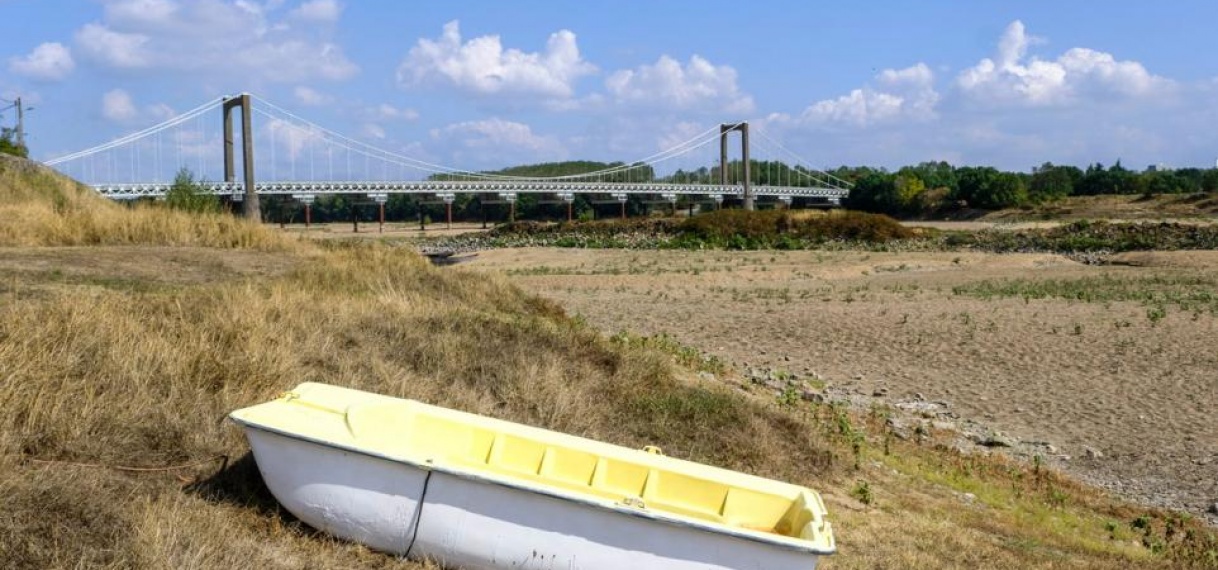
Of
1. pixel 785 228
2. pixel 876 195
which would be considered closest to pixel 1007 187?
pixel 876 195

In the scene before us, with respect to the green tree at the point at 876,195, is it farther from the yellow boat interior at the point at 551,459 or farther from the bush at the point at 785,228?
the yellow boat interior at the point at 551,459

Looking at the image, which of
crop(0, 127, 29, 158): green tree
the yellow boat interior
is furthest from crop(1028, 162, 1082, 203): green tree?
the yellow boat interior

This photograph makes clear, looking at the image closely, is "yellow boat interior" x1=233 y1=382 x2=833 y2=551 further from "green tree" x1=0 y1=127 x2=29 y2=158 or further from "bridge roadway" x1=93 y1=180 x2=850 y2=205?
"bridge roadway" x1=93 y1=180 x2=850 y2=205

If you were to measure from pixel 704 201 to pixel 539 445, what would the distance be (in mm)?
89519

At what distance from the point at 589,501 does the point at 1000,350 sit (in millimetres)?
11989

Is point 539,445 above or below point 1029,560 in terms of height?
above

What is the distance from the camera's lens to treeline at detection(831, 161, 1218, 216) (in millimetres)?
75562

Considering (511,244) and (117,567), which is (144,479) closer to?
(117,567)

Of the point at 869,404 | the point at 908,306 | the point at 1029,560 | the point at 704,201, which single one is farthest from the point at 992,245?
the point at 704,201

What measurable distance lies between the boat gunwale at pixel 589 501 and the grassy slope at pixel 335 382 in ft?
1.74

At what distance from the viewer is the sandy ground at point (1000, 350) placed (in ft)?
35.0

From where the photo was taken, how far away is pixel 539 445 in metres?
5.95

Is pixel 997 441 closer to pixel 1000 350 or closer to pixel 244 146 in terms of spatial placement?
pixel 1000 350

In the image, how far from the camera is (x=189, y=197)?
22641 mm
